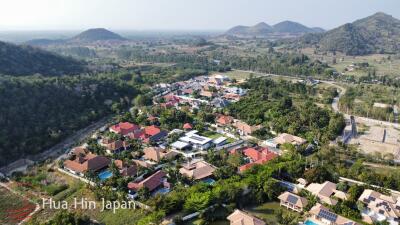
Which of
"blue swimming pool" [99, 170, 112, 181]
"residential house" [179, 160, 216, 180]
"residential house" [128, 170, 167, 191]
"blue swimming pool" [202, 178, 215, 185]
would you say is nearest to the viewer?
"residential house" [128, 170, 167, 191]

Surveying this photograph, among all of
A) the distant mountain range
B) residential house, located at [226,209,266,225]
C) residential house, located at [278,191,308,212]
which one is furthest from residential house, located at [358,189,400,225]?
the distant mountain range

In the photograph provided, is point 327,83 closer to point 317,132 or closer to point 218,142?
point 317,132

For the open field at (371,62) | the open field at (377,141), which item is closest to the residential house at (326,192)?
the open field at (377,141)

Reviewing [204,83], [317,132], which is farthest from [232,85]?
[317,132]

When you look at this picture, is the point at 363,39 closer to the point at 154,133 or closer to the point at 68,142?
the point at 154,133

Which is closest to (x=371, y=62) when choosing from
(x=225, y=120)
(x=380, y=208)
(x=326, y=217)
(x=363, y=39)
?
(x=363, y=39)

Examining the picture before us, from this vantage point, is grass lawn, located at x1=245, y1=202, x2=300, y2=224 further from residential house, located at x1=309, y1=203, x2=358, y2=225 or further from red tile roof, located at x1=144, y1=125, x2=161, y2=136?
red tile roof, located at x1=144, y1=125, x2=161, y2=136

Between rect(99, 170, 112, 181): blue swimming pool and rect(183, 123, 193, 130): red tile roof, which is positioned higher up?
rect(183, 123, 193, 130): red tile roof

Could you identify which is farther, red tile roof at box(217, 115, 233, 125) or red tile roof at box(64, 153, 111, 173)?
red tile roof at box(217, 115, 233, 125)
